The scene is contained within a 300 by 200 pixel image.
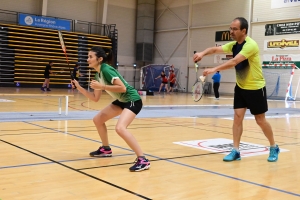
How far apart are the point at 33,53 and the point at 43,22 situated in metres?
2.15

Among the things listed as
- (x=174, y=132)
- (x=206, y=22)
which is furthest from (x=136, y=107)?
(x=206, y=22)

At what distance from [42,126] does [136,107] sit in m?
3.69

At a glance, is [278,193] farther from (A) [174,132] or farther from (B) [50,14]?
(B) [50,14]

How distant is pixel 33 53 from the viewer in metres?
24.3

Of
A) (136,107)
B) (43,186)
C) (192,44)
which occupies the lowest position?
(43,186)

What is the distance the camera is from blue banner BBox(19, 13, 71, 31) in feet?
78.9

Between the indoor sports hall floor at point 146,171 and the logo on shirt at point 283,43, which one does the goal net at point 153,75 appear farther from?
the indoor sports hall floor at point 146,171

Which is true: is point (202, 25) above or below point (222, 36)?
above

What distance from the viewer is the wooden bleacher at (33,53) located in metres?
23.4

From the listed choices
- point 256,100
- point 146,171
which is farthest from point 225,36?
point 146,171

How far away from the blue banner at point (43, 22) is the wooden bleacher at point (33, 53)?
1.19ft

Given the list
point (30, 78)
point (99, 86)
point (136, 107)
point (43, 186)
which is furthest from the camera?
point (30, 78)

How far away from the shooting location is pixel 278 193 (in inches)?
138

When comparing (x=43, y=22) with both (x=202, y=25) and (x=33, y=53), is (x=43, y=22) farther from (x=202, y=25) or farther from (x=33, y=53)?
(x=202, y=25)
